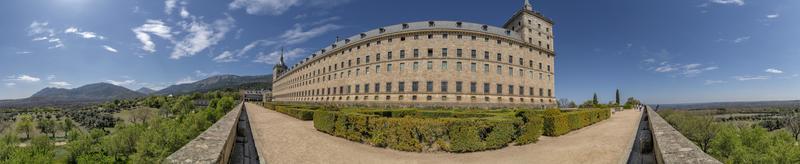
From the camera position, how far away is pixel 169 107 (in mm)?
106312

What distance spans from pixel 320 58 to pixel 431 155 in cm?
5574

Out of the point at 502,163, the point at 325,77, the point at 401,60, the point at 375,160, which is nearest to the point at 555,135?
the point at 502,163

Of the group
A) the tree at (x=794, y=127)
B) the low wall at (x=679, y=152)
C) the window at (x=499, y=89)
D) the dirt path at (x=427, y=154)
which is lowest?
the tree at (x=794, y=127)

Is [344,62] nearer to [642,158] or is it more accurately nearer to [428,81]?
[428,81]

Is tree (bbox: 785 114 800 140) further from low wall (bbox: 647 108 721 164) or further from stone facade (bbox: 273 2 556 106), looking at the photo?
low wall (bbox: 647 108 721 164)

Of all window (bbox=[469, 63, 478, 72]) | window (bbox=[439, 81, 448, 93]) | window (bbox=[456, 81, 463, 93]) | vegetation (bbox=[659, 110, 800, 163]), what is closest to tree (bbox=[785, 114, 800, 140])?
vegetation (bbox=[659, 110, 800, 163])

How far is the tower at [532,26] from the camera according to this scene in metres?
45.6

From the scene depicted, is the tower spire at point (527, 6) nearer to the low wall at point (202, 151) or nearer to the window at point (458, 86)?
the window at point (458, 86)

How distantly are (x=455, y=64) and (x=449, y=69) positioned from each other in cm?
111

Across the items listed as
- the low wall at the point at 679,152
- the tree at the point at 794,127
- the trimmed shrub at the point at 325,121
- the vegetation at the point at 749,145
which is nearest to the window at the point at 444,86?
the vegetation at the point at 749,145

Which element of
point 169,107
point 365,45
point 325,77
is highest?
point 365,45

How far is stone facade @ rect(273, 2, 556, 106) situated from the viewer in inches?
1563

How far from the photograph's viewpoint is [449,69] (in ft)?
130

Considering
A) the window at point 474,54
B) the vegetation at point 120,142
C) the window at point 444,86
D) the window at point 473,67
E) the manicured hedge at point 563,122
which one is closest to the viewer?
the manicured hedge at point 563,122
